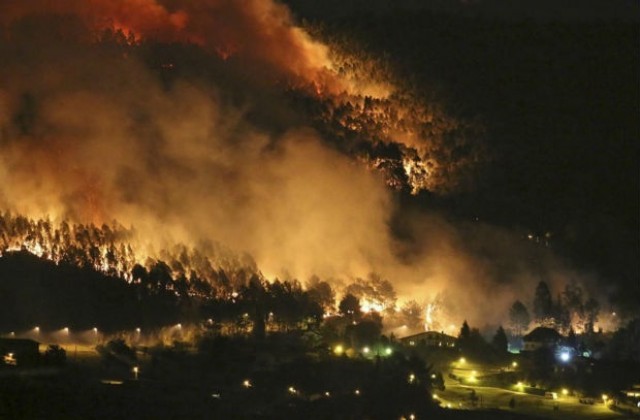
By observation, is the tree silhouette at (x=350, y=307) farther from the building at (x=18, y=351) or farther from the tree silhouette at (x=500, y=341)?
the building at (x=18, y=351)

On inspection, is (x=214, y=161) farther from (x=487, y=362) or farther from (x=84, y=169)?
(x=487, y=362)

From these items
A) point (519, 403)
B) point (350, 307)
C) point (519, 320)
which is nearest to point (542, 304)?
point (519, 320)

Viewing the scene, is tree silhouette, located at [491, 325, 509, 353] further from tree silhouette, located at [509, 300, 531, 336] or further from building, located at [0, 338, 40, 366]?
building, located at [0, 338, 40, 366]

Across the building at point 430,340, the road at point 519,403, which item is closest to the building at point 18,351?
the road at point 519,403

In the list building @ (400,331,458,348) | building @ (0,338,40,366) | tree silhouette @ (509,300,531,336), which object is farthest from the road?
building @ (0,338,40,366)

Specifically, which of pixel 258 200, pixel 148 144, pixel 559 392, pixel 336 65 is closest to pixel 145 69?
pixel 148 144

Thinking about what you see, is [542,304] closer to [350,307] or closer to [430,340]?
[430,340]
